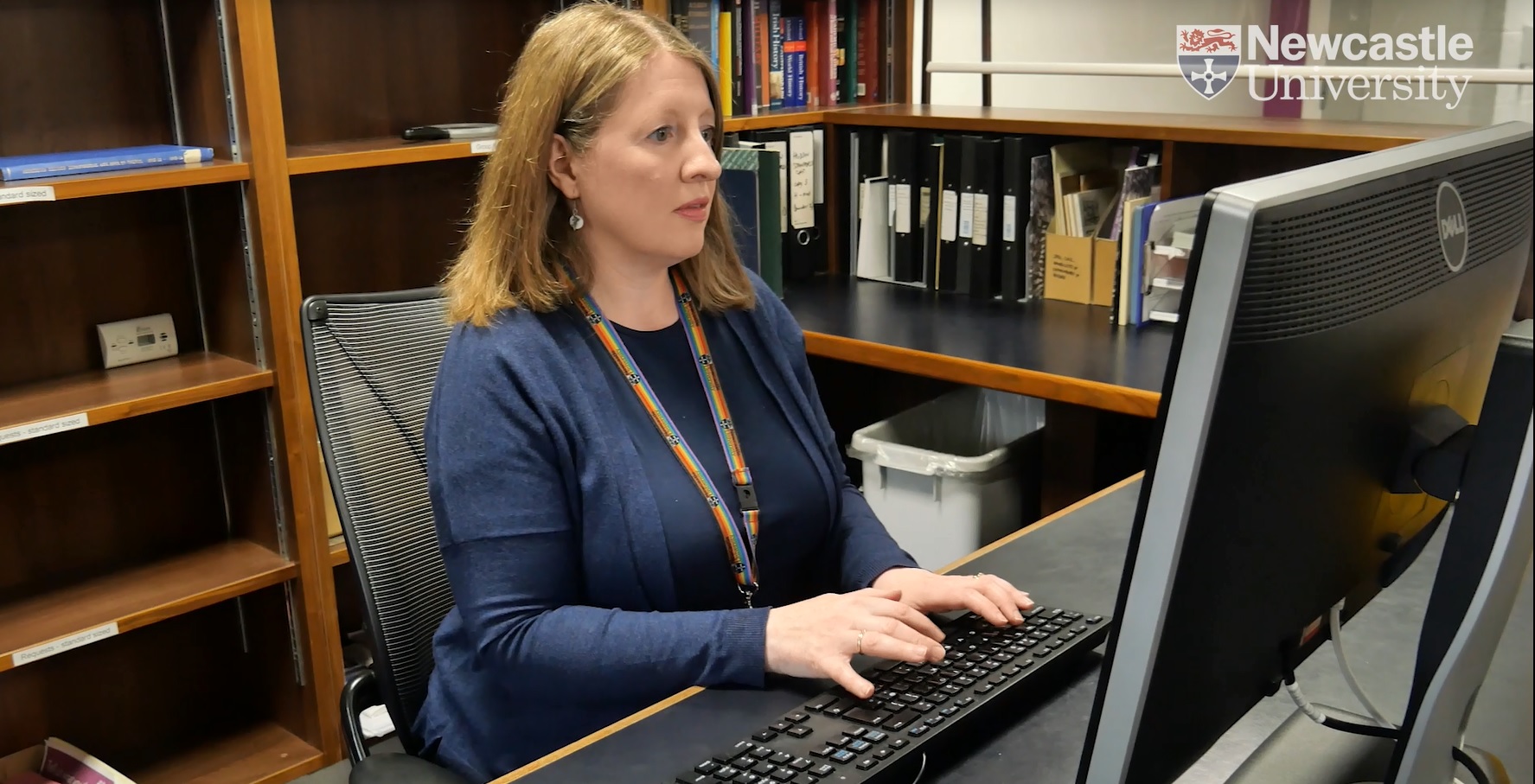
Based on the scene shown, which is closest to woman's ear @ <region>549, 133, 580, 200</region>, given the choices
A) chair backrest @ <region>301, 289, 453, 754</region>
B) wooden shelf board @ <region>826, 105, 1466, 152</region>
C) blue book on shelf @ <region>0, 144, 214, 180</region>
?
chair backrest @ <region>301, 289, 453, 754</region>

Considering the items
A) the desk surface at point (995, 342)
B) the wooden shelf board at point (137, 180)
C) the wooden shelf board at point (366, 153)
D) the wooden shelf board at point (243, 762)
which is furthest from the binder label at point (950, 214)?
the wooden shelf board at point (243, 762)

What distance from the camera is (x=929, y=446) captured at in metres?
2.64

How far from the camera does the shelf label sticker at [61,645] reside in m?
1.99

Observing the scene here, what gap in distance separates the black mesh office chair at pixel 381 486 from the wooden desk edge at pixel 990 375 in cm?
79

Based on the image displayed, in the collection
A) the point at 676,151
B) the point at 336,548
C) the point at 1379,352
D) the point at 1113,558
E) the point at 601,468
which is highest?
the point at 676,151

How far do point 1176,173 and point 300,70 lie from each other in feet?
5.45

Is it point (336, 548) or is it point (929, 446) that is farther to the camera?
point (929, 446)

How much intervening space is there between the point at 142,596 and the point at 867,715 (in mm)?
1664

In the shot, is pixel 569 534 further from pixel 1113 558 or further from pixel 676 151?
pixel 1113 558

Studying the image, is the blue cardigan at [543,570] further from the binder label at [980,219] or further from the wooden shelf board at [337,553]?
the binder label at [980,219]

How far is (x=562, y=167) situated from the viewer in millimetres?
1376

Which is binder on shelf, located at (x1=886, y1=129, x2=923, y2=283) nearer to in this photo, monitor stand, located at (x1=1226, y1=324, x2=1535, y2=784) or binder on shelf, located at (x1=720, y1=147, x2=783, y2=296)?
binder on shelf, located at (x1=720, y1=147, x2=783, y2=296)

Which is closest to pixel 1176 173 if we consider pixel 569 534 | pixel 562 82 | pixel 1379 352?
pixel 562 82

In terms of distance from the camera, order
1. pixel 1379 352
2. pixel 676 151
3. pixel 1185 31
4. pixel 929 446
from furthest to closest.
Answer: pixel 1185 31, pixel 929 446, pixel 676 151, pixel 1379 352
